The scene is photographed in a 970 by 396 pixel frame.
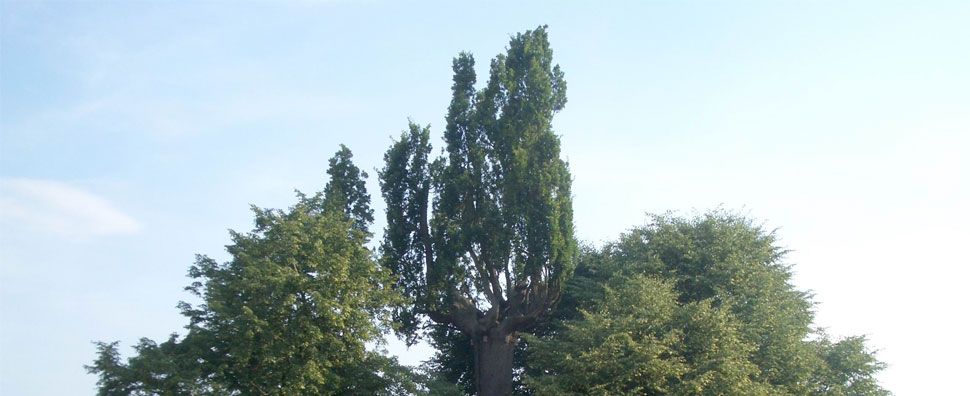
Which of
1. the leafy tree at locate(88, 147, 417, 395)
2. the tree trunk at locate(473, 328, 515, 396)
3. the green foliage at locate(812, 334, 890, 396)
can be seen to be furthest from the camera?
the tree trunk at locate(473, 328, 515, 396)

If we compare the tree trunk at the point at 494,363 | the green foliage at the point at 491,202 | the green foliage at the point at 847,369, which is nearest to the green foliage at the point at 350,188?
the green foliage at the point at 491,202

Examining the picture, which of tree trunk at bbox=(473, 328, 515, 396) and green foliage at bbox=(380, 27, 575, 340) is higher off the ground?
green foliage at bbox=(380, 27, 575, 340)

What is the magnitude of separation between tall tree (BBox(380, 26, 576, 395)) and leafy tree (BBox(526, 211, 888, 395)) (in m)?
1.91

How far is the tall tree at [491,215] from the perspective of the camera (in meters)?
33.2

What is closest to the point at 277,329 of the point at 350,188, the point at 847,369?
the point at 350,188

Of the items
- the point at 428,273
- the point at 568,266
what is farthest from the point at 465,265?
the point at 568,266

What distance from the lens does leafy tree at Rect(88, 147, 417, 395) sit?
85.5 ft

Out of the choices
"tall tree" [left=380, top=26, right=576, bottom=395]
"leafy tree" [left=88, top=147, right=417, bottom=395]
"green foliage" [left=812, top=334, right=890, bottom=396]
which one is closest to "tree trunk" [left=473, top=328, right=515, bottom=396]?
"tall tree" [left=380, top=26, right=576, bottom=395]

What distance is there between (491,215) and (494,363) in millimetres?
6377

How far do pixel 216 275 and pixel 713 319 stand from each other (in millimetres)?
18241

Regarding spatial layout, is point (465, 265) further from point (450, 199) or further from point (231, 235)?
point (231, 235)

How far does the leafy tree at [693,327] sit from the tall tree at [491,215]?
75.3 inches

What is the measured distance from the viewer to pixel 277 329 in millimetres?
27078

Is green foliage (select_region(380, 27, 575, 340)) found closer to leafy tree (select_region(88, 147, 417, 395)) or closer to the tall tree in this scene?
the tall tree
